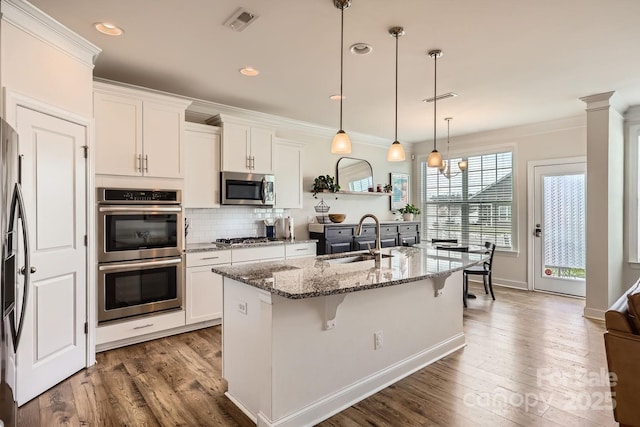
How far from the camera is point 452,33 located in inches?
107

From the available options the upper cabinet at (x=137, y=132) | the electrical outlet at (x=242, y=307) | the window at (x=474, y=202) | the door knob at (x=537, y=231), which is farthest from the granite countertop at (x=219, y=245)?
the door knob at (x=537, y=231)

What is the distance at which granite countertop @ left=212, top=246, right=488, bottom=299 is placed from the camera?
1.90 meters

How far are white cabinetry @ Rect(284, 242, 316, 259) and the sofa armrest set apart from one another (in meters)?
3.34

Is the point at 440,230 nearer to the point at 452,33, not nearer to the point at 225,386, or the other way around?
the point at 452,33

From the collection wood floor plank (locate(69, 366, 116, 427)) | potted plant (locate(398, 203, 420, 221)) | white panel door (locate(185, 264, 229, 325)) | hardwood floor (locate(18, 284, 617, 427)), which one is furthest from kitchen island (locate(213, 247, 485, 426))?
potted plant (locate(398, 203, 420, 221))

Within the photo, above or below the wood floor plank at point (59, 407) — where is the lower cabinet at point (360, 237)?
above

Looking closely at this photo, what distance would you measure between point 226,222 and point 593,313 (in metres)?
4.71

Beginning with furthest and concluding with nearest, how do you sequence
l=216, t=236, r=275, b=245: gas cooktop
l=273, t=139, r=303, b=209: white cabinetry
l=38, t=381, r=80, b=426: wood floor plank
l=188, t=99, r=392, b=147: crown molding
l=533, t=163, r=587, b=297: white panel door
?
l=533, t=163, r=587, b=297: white panel door
l=273, t=139, r=303, b=209: white cabinetry
l=188, t=99, r=392, b=147: crown molding
l=216, t=236, r=275, b=245: gas cooktop
l=38, t=381, r=80, b=426: wood floor plank

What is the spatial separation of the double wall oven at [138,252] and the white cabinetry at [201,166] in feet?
1.33

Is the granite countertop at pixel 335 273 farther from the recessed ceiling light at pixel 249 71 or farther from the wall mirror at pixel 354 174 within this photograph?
the wall mirror at pixel 354 174

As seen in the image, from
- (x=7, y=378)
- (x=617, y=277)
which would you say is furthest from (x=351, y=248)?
(x=7, y=378)

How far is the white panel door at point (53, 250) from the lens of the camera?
243cm

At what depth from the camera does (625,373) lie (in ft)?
6.16

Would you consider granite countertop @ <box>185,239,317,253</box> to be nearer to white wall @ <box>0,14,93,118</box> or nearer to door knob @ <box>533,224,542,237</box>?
white wall @ <box>0,14,93,118</box>
